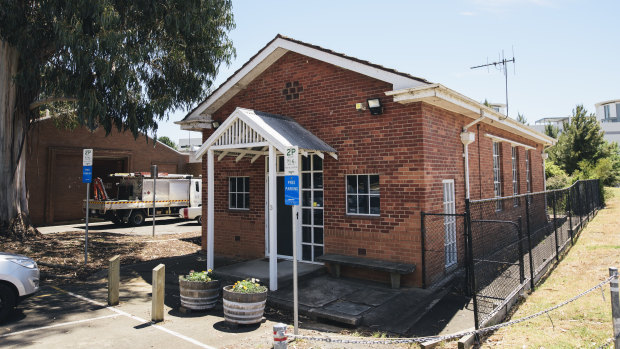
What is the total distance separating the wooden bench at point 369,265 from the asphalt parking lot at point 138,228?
11.9 m

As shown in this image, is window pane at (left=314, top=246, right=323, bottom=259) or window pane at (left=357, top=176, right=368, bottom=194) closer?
window pane at (left=357, top=176, right=368, bottom=194)

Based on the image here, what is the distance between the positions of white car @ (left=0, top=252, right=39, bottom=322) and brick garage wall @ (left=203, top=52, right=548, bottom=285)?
504 cm

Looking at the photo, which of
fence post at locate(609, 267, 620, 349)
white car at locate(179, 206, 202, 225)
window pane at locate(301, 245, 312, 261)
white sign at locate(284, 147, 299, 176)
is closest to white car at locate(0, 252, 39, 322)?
white sign at locate(284, 147, 299, 176)

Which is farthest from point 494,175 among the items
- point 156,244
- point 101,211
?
point 101,211

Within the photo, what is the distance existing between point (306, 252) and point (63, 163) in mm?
18422

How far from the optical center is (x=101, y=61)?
35.4 ft

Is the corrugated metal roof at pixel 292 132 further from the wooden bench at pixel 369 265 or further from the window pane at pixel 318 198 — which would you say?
the wooden bench at pixel 369 265

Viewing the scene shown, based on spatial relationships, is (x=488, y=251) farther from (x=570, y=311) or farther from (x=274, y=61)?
(x=274, y=61)

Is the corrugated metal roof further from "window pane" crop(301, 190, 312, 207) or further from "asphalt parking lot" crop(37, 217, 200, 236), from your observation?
"asphalt parking lot" crop(37, 217, 200, 236)

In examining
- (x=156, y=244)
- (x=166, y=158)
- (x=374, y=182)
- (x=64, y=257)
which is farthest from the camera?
(x=166, y=158)

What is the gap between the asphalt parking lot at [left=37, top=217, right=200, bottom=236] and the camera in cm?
1864

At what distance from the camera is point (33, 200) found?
67.6 feet

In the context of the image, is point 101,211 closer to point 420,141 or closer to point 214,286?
point 214,286

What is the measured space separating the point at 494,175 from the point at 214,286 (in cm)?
950
